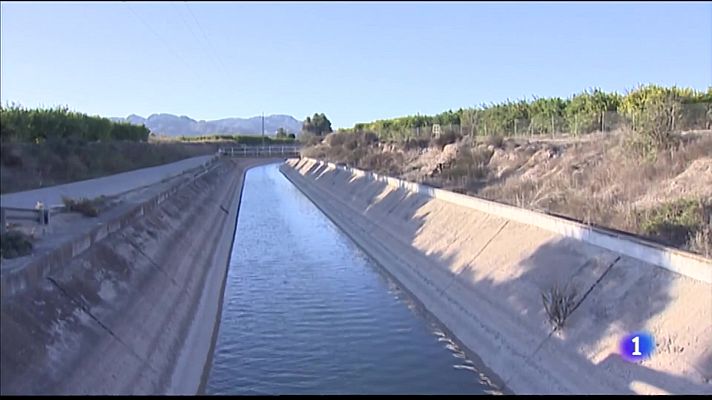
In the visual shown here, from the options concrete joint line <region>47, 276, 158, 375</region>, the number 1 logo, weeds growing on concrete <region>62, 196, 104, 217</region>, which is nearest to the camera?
the number 1 logo

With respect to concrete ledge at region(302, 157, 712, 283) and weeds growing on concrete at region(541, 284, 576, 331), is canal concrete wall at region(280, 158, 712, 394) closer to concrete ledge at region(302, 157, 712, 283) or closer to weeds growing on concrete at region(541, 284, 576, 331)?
concrete ledge at region(302, 157, 712, 283)

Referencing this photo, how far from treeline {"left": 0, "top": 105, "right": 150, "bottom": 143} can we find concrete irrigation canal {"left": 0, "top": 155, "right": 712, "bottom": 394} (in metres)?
8.73

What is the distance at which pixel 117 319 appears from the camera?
11398 mm

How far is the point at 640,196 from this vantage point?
1789 cm

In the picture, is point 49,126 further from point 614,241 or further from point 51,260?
point 614,241

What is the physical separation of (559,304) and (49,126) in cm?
3302

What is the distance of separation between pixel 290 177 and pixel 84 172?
4842 cm

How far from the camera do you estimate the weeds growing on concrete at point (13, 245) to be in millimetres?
11055

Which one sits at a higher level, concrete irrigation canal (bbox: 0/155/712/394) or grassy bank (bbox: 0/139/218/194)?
grassy bank (bbox: 0/139/218/194)

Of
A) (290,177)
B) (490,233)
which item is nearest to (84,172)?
(490,233)

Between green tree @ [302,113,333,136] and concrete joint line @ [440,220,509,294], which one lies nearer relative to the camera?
concrete joint line @ [440,220,509,294]

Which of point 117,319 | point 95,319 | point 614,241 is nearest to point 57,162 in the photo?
point 117,319

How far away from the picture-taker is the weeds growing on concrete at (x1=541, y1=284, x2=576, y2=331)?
11.8m

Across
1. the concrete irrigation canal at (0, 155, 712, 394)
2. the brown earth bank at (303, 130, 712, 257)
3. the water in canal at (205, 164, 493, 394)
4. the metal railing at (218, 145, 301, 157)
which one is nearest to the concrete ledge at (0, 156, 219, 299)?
the concrete irrigation canal at (0, 155, 712, 394)
